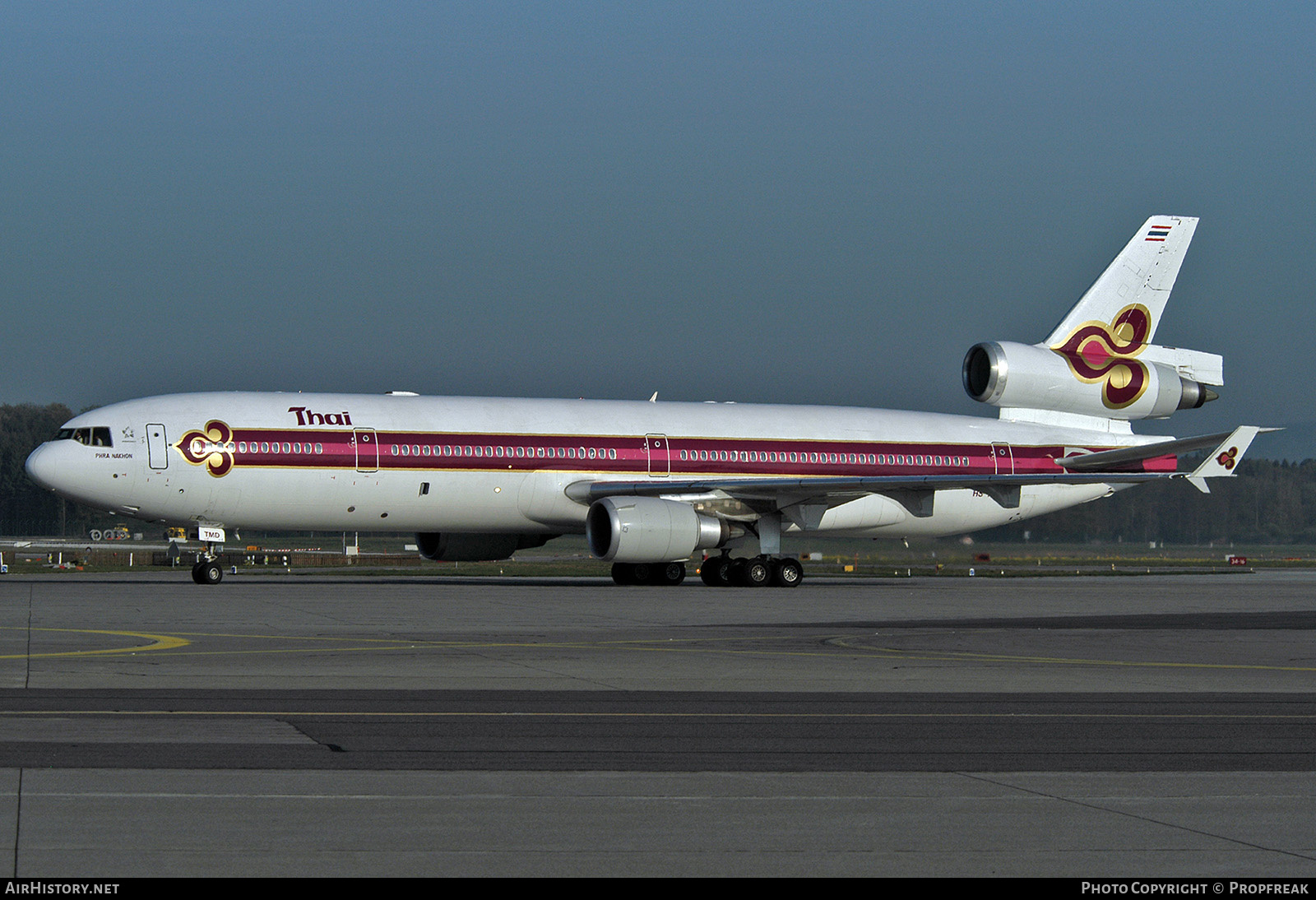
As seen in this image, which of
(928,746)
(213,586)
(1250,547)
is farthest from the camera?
(1250,547)

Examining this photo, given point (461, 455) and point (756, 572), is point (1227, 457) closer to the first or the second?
point (756, 572)

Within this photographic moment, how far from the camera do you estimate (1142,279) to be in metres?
44.3

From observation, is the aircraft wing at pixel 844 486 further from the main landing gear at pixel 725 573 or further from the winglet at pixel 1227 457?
the main landing gear at pixel 725 573

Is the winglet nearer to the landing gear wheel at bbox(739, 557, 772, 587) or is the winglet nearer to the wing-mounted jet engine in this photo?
the wing-mounted jet engine

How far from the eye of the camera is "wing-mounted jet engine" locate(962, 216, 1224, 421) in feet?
142

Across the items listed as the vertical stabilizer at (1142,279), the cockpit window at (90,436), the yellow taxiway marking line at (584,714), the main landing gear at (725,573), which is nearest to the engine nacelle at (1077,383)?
the vertical stabilizer at (1142,279)

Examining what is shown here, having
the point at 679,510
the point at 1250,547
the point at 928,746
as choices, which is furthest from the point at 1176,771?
the point at 1250,547

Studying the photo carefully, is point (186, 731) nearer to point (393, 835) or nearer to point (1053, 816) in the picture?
point (393, 835)

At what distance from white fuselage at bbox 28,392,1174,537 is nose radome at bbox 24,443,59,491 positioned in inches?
1.6

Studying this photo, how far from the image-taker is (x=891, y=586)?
39281 mm

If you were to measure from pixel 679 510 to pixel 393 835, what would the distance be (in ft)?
93.4

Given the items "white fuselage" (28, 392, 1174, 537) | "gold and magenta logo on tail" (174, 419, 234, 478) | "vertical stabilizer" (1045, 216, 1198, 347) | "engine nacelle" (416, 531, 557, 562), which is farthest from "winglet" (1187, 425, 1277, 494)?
"gold and magenta logo on tail" (174, 419, 234, 478)

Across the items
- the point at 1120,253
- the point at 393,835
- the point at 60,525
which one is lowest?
the point at 60,525

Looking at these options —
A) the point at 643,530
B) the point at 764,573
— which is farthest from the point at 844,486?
the point at 643,530
